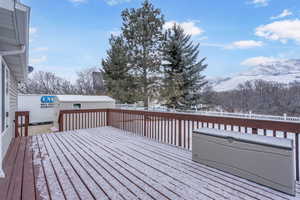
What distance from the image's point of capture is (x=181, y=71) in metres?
13.2

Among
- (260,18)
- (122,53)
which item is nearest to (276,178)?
(122,53)

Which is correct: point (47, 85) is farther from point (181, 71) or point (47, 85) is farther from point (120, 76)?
point (181, 71)

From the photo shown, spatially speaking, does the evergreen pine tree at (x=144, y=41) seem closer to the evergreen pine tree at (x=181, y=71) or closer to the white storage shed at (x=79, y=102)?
the evergreen pine tree at (x=181, y=71)

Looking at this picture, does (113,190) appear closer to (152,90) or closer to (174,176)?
(174,176)

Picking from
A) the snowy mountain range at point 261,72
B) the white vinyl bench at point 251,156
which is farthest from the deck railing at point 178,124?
the snowy mountain range at point 261,72

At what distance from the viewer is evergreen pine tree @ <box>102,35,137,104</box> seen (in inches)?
452

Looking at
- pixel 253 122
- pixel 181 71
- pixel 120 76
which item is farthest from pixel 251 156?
pixel 181 71

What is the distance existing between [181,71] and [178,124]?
32.8 ft

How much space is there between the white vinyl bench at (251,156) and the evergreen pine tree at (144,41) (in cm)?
935

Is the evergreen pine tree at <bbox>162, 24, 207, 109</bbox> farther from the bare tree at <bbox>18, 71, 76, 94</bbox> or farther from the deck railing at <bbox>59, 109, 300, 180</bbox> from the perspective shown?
the bare tree at <bbox>18, 71, 76, 94</bbox>

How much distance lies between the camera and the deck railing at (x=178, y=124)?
7.68 feet

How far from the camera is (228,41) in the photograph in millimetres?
12758

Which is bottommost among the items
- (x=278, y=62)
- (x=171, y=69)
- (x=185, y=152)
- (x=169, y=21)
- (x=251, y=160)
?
(x=185, y=152)

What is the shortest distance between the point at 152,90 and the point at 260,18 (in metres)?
8.37
